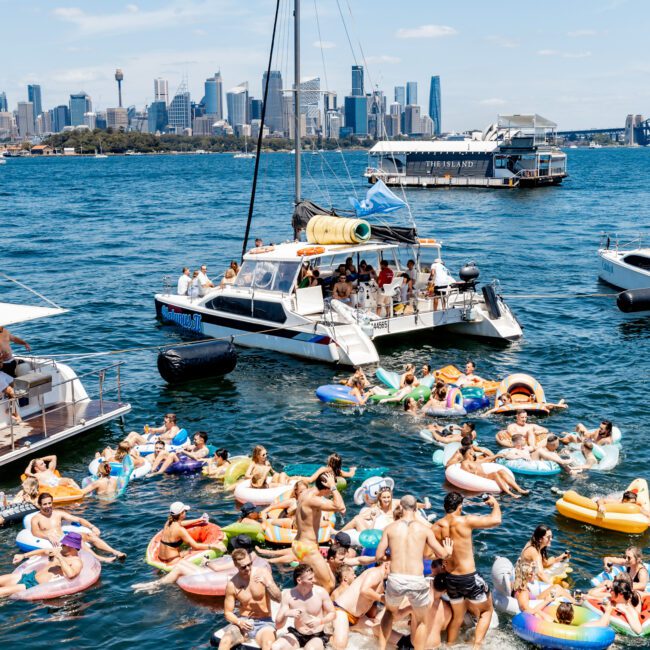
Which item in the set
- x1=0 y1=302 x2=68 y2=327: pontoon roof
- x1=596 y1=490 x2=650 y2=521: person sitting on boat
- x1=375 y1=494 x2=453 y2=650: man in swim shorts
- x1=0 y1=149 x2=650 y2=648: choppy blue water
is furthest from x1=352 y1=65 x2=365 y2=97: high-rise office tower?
x1=375 y1=494 x2=453 y2=650: man in swim shorts

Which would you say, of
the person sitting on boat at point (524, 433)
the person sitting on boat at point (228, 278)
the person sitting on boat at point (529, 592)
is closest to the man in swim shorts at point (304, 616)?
the person sitting on boat at point (529, 592)

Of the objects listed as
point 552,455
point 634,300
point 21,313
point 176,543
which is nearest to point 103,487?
point 176,543

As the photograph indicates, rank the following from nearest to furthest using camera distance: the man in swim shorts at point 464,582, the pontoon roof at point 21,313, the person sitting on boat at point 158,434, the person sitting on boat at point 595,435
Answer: the man in swim shorts at point 464,582
the person sitting on boat at point 595,435
the pontoon roof at point 21,313
the person sitting on boat at point 158,434

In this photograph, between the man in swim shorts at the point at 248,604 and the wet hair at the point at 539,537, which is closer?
the man in swim shorts at the point at 248,604

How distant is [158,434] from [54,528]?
535cm

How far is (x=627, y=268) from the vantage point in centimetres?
3678

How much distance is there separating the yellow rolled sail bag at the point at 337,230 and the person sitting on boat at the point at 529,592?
50.1 feet

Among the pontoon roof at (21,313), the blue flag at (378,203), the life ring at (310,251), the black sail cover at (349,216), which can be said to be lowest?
the pontoon roof at (21,313)

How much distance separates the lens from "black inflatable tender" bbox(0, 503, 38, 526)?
16047mm

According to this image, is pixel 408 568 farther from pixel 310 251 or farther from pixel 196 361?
pixel 310 251

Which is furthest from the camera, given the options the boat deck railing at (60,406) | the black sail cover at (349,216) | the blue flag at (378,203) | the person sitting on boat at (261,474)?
the blue flag at (378,203)

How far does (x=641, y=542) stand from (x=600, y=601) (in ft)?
9.64

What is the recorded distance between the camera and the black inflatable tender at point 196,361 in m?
24.2

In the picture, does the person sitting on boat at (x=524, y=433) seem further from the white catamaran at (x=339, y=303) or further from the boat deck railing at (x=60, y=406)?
the boat deck railing at (x=60, y=406)
